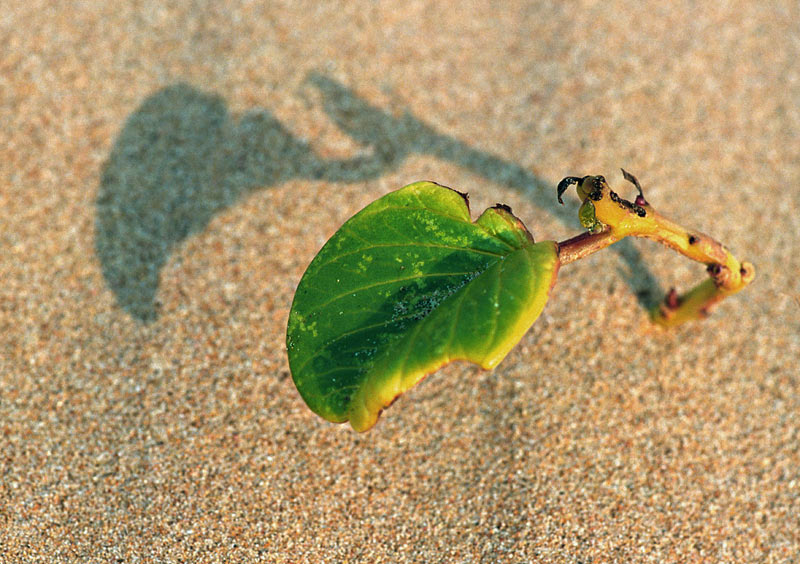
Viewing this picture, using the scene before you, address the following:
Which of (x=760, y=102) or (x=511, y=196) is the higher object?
(x=760, y=102)

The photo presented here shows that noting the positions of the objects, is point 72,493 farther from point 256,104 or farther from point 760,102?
point 760,102

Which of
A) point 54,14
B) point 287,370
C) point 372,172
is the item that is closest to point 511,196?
point 372,172

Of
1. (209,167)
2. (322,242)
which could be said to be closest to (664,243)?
(322,242)

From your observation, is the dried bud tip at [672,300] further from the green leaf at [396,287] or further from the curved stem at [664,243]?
the green leaf at [396,287]

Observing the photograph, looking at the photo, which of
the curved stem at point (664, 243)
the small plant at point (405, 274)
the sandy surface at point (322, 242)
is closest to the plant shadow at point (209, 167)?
the sandy surface at point (322, 242)

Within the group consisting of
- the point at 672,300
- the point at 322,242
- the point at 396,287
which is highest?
the point at 396,287

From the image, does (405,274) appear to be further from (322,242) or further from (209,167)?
(209,167)
